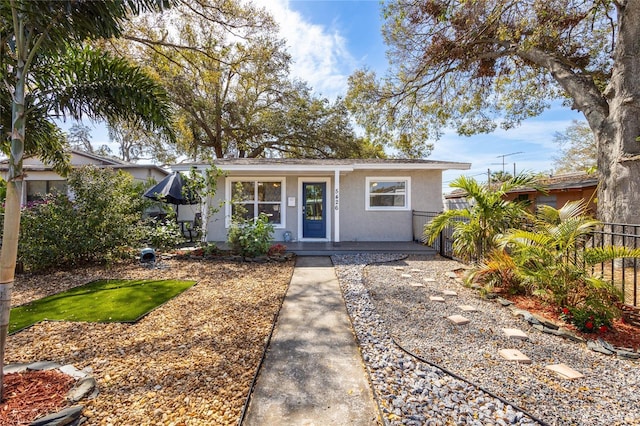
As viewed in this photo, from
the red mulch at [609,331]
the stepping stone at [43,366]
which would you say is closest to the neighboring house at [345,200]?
the red mulch at [609,331]

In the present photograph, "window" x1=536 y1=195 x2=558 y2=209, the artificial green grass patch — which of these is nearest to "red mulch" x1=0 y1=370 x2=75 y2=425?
the artificial green grass patch

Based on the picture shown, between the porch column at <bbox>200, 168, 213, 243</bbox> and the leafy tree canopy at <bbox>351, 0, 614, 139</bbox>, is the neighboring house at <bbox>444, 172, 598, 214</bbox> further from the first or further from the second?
the porch column at <bbox>200, 168, 213, 243</bbox>

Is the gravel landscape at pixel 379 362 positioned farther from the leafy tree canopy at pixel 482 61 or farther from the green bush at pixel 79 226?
the leafy tree canopy at pixel 482 61

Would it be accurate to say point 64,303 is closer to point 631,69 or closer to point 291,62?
point 631,69

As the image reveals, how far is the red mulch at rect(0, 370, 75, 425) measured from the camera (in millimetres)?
1940

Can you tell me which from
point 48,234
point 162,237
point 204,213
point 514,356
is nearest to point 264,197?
point 204,213

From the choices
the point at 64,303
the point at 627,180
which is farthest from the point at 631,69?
the point at 64,303

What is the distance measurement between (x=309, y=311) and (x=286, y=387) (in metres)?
1.73

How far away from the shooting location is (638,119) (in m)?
6.56

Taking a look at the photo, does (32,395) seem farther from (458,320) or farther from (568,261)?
(568,261)

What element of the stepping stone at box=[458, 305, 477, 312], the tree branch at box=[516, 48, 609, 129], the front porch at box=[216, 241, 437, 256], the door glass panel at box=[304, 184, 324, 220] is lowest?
the stepping stone at box=[458, 305, 477, 312]

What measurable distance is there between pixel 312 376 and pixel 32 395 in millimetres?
2083

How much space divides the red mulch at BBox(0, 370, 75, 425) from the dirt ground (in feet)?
0.72

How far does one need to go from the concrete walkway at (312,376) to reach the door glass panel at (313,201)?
620 centimetres
